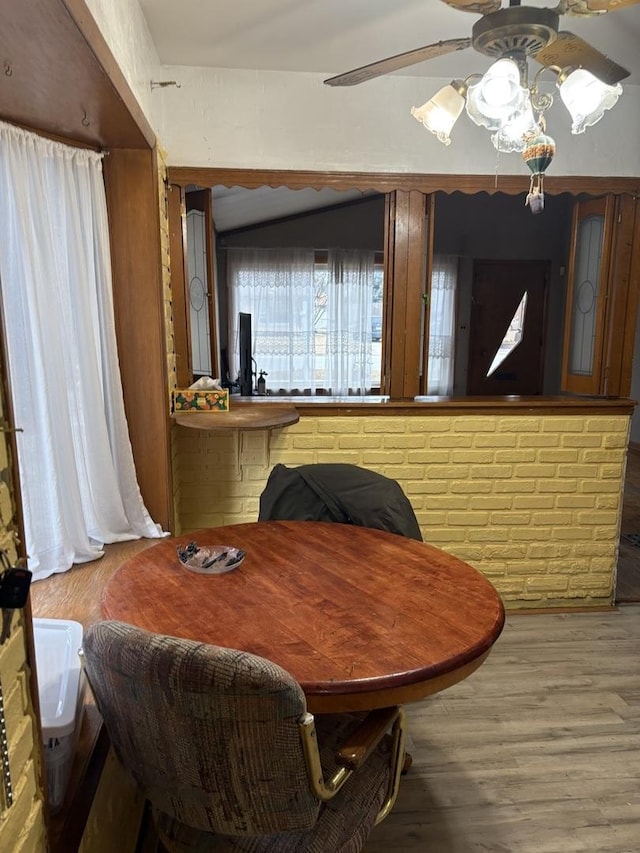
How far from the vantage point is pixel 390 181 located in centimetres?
254

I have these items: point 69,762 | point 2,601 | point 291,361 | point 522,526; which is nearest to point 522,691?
point 522,526

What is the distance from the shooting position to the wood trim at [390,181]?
8.05 feet

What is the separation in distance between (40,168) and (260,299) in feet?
12.5

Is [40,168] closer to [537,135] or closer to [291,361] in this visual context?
[537,135]

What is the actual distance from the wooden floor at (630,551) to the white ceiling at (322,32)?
257 cm

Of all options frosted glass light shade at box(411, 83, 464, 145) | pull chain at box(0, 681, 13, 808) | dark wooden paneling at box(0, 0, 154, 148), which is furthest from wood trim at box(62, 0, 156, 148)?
pull chain at box(0, 681, 13, 808)

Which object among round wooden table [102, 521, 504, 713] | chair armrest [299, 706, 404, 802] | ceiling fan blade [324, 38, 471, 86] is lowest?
chair armrest [299, 706, 404, 802]

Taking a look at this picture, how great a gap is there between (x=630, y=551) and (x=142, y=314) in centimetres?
335

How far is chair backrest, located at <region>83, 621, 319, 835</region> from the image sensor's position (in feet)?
2.90

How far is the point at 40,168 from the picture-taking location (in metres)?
1.76

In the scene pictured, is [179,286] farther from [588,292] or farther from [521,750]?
[521,750]

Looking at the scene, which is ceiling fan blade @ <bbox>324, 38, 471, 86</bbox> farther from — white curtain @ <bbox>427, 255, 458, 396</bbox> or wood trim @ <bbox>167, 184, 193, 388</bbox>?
white curtain @ <bbox>427, 255, 458, 396</bbox>

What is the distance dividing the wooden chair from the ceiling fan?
4.89ft

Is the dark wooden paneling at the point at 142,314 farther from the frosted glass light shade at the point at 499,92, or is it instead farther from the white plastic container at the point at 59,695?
the frosted glass light shade at the point at 499,92
